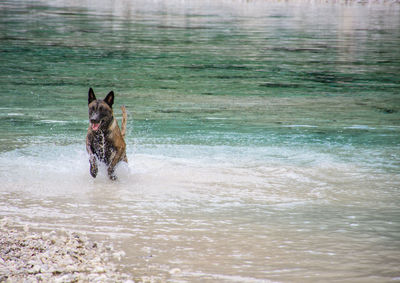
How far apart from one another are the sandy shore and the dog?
7.31ft

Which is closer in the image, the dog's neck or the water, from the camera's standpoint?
the water

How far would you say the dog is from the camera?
8508 mm

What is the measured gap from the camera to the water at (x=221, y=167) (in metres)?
6.31

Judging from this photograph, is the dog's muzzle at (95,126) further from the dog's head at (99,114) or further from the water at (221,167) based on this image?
the water at (221,167)

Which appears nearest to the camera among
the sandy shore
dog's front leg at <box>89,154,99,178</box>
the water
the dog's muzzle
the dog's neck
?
the sandy shore

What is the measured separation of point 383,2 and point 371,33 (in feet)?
173

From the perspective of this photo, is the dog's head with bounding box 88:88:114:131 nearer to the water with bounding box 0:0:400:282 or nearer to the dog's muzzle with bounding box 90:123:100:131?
the dog's muzzle with bounding box 90:123:100:131

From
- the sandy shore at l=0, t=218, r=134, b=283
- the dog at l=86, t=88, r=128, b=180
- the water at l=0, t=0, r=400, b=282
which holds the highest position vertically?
the dog at l=86, t=88, r=128, b=180

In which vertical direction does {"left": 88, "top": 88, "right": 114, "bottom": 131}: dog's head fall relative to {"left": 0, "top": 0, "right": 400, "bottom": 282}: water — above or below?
above

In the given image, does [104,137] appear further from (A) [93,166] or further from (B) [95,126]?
(A) [93,166]

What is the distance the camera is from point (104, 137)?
8781 millimetres

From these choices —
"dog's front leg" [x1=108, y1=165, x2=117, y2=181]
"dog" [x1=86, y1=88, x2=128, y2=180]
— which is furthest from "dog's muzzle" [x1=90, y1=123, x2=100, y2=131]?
"dog's front leg" [x1=108, y1=165, x2=117, y2=181]

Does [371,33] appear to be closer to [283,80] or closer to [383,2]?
[283,80]

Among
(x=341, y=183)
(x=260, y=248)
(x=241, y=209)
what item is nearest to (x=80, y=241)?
(x=260, y=248)
